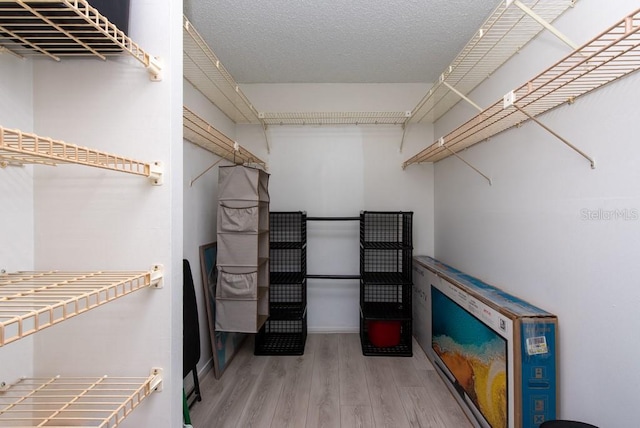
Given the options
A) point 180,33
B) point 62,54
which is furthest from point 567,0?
point 62,54

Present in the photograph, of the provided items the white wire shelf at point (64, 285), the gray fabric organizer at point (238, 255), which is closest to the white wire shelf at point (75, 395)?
the white wire shelf at point (64, 285)

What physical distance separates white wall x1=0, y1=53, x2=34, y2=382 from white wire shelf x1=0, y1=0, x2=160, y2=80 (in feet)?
0.27

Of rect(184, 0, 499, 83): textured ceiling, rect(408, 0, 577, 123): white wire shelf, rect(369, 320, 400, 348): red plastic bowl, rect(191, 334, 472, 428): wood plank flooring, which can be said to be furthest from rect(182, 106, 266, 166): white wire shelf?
rect(369, 320, 400, 348): red plastic bowl

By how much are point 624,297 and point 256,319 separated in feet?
6.57

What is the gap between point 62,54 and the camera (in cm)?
84

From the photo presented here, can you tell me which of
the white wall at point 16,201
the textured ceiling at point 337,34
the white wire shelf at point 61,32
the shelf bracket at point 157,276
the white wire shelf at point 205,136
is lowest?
the shelf bracket at point 157,276

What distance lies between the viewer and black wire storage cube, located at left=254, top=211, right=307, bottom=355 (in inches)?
106

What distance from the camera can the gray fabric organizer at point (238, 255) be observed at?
6.98 feet

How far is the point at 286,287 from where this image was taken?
9.55 feet

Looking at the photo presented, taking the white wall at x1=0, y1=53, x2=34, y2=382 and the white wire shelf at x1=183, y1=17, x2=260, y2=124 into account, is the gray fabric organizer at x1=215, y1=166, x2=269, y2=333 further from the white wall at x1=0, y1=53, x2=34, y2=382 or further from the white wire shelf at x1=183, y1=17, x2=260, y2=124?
the white wall at x1=0, y1=53, x2=34, y2=382

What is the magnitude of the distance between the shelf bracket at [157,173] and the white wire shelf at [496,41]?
143 centimetres

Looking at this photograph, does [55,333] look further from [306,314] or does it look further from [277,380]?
[306,314]

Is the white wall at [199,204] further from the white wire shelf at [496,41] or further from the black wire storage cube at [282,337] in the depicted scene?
the white wire shelf at [496,41]

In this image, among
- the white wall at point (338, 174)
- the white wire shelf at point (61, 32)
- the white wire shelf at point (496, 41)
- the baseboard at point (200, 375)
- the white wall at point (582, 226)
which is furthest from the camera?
the white wall at point (338, 174)
